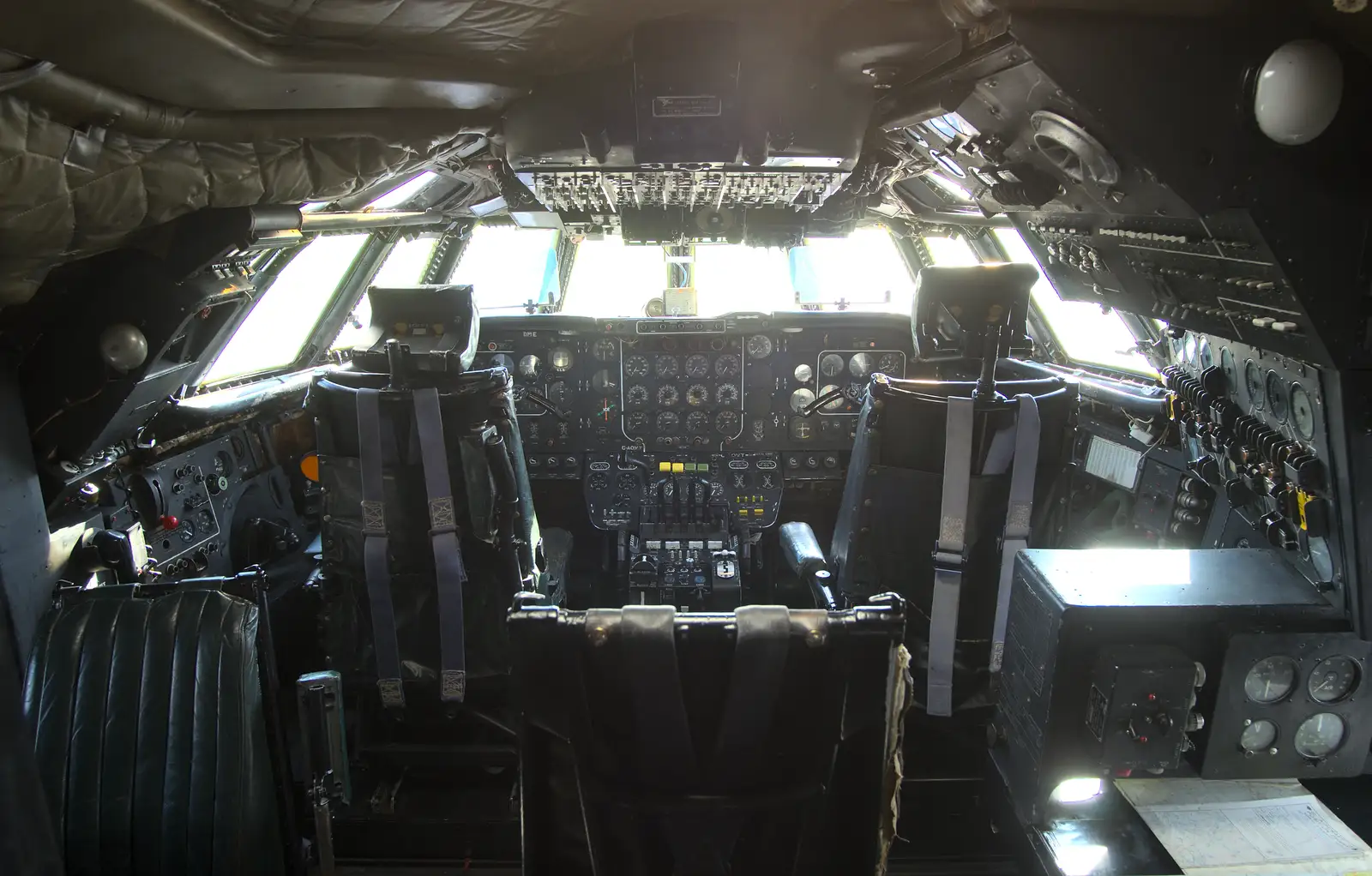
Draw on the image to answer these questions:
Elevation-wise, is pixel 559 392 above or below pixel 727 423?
above

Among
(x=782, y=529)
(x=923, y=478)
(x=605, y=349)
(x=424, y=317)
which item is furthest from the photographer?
(x=605, y=349)

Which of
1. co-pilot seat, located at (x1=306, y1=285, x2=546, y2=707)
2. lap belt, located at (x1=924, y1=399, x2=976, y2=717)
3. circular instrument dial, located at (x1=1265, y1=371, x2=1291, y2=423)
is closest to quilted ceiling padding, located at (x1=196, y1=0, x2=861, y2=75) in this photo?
co-pilot seat, located at (x1=306, y1=285, x2=546, y2=707)

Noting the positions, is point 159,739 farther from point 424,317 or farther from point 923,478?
point 923,478

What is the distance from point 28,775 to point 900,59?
8.66 ft

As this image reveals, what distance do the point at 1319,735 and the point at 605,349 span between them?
9.99ft

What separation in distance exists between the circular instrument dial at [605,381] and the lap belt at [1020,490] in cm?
213

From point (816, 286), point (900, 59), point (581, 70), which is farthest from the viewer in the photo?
point (816, 286)

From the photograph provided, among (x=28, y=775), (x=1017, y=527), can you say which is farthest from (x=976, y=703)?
(x=28, y=775)

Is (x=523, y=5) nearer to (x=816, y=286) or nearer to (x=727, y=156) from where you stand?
(x=727, y=156)

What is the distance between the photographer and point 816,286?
205 inches

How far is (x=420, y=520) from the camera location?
2.44 meters

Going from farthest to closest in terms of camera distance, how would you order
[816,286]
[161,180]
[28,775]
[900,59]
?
[816,286] < [900,59] < [161,180] < [28,775]

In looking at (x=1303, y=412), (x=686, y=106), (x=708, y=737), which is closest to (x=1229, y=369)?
(x=1303, y=412)

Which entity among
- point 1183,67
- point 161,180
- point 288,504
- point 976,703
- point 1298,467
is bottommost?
point 976,703
